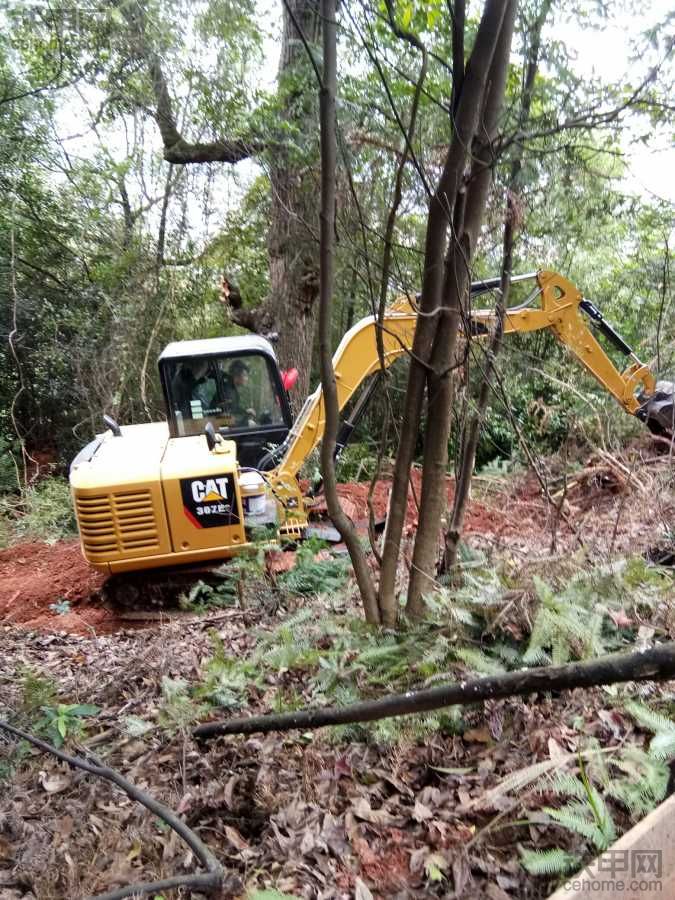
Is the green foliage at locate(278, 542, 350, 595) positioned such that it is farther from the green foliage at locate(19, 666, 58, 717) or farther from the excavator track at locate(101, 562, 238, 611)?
the green foliage at locate(19, 666, 58, 717)

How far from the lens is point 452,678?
2.69 meters

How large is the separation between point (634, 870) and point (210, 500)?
4.59 meters

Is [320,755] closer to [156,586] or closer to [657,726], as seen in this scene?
[657,726]

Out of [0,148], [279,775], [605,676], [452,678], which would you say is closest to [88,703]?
[279,775]

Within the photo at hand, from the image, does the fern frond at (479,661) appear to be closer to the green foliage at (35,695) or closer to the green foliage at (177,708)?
the green foliage at (177,708)

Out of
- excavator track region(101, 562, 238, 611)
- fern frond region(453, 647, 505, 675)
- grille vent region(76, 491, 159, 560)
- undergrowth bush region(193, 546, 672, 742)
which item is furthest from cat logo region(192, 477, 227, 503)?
fern frond region(453, 647, 505, 675)

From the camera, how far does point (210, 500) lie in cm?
577

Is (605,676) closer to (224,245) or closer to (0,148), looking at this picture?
(224,245)

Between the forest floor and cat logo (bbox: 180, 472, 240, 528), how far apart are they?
5.35 feet

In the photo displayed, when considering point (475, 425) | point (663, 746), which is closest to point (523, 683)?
point (663, 746)

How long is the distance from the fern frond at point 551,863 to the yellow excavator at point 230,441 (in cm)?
339

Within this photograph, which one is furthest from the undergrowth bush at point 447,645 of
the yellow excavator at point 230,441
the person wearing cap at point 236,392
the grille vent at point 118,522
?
the person wearing cap at point 236,392

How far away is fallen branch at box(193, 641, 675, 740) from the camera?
3.99 feet

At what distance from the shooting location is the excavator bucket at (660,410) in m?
7.11
